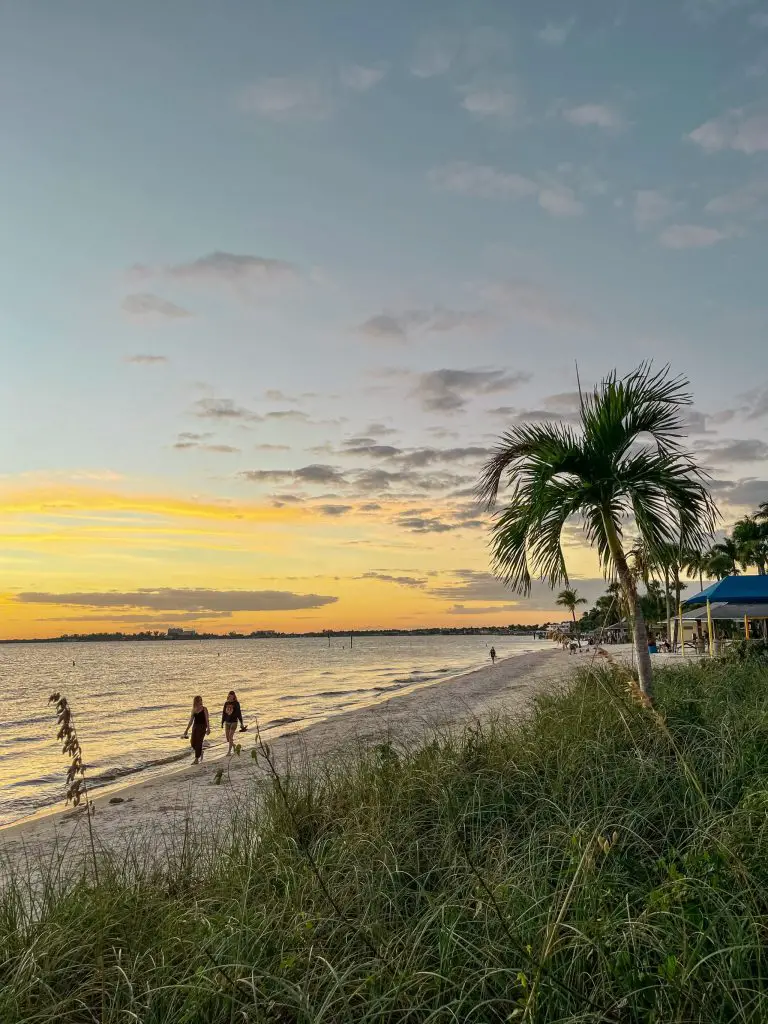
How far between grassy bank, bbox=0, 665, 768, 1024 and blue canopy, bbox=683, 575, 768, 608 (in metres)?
13.6

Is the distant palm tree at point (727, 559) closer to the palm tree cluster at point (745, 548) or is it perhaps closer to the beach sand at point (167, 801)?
the palm tree cluster at point (745, 548)

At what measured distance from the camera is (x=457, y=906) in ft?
12.1

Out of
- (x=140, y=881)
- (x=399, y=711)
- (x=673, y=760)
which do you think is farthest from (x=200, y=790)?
(x=399, y=711)

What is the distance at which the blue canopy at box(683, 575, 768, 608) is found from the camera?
63.8 ft

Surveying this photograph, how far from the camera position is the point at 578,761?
6.20m

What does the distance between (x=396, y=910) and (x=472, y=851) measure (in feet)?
3.00

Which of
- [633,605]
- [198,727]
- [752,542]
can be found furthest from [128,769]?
[752,542]

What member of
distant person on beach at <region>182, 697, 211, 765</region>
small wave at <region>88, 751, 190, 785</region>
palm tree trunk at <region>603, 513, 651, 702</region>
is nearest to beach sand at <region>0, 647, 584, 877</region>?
distant person on beach at <region>182, 697, 211, 765</region>

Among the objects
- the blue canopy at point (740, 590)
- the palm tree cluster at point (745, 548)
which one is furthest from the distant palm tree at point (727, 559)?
the blue canopy at point (740, 590)

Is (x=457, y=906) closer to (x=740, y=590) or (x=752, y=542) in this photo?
(x=740, y=590)

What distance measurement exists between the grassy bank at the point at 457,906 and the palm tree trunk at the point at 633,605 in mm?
1552

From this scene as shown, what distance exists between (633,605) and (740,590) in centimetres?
1268

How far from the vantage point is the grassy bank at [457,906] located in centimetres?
309

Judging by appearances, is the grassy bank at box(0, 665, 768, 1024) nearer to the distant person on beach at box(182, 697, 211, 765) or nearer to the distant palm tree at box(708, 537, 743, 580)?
the distant person on beach at box(182, 697, 211, 765)
